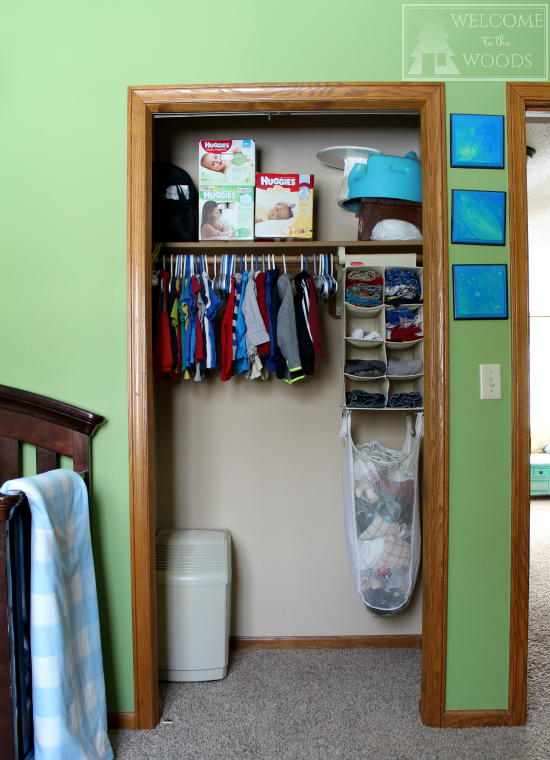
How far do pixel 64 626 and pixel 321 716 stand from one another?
1.03 meters

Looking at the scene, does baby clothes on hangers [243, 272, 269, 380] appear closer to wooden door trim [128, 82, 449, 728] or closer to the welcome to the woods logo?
wooden door trim [128, 82, 449, 728]

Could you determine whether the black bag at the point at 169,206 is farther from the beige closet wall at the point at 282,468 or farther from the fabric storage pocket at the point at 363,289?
the fabric storage pocket at the point at 363,289

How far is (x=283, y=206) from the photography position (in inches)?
89.0

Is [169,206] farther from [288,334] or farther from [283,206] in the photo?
[288,334]

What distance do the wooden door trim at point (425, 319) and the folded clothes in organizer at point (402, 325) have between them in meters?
0.43

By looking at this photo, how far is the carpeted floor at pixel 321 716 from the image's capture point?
1.75 meters

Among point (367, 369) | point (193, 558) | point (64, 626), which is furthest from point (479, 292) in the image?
point (64, 626)

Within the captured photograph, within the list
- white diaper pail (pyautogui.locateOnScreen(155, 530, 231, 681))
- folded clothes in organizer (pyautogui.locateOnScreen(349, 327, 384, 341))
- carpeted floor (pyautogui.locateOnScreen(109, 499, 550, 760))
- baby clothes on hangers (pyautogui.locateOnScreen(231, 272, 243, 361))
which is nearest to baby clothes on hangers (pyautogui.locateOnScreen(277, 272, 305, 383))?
baby clothes on hangers (pyautogui.locateOnScreen(231, 272, 243, 361))

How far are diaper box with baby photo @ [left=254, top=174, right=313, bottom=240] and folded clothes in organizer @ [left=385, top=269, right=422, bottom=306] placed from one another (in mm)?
396

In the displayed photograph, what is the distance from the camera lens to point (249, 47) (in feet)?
6.02

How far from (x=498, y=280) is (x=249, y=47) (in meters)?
1.15

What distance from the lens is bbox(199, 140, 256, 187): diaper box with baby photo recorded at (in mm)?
2232

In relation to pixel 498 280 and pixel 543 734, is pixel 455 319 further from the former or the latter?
pixel 543 734

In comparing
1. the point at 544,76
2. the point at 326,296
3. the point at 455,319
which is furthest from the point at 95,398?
the point at 544,76
